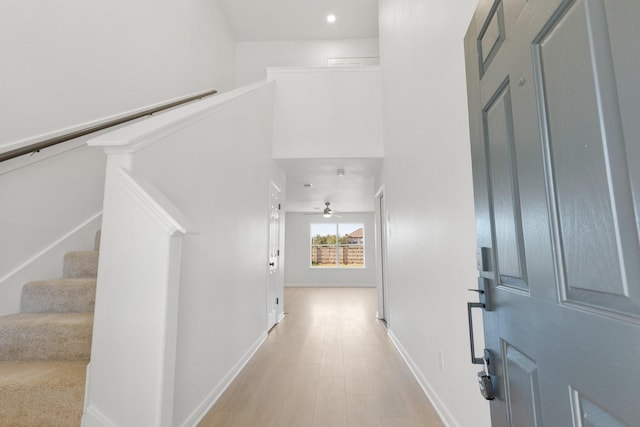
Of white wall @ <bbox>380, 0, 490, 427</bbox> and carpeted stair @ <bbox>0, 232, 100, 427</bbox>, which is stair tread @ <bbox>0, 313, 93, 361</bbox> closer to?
carpeted stair @ <bbox>0, 232, 100, 427</bbox>

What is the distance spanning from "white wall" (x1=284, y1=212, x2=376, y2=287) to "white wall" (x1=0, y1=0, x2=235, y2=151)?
695 centimetres

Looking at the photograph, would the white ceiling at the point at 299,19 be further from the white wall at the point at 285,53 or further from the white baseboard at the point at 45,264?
the white baseboard at the point at 45,264

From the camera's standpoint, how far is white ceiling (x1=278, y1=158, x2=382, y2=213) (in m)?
4.67

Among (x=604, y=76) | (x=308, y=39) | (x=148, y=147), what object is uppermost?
(x=308, y=39)

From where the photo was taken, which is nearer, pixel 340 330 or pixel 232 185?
pixel 232 185

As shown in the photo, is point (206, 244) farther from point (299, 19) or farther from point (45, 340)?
point (299, 19)

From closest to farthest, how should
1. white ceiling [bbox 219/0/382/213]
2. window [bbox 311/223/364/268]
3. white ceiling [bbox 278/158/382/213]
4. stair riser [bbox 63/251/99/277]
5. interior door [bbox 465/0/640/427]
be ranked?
interior door [bbox 465/0/640/427]
stair riser [bbox 63/251/99/277]
white ceiling [bbox 278/158/382/213]
white ceiling [bbox 219/0/382/213]
window [bbox 311/223/364/268]

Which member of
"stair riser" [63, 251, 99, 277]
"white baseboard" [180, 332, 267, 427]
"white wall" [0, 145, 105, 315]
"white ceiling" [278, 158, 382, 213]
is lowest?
"white baseboard" [180, 332, 267, 427]

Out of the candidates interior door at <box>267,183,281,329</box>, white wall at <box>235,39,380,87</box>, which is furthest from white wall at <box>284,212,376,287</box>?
interior door at <box>267,183,281,329</box>

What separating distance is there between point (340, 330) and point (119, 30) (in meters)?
4.50

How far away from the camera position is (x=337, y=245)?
1067 cm

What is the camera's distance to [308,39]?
20.4 feet

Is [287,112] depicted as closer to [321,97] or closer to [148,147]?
[321,97]

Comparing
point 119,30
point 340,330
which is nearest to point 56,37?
point 119,30
